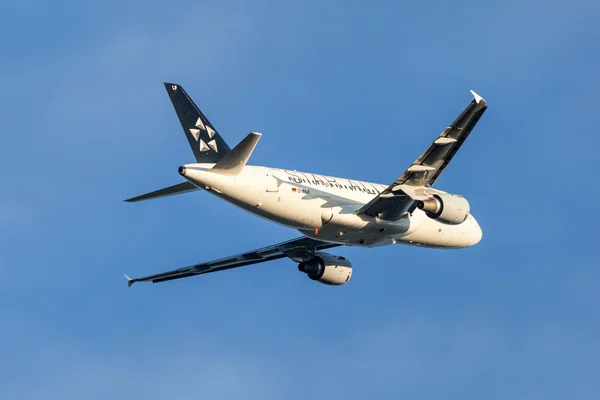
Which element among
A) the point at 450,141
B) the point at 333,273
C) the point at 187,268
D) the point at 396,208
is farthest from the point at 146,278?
the point at 450,141

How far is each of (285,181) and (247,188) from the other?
2.34 metres

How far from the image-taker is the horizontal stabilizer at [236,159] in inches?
1797

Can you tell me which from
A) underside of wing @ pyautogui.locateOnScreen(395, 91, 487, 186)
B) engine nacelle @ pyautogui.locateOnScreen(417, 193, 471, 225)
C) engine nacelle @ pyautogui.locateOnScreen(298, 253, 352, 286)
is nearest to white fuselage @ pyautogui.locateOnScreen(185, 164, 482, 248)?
engine nacelle @ pyautogui.locateOnScreen(417, 193, 471, 225)

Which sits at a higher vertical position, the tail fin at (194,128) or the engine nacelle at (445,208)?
the tail fin at (194,128)

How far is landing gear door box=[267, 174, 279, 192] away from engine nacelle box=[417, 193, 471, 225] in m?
6.69

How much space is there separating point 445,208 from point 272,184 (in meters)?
8.11

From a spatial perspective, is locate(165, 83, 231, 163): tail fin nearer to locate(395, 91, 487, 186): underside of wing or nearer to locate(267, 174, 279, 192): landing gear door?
locate(267, 174, 279, 192): landing gear door

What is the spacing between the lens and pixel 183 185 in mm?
48625

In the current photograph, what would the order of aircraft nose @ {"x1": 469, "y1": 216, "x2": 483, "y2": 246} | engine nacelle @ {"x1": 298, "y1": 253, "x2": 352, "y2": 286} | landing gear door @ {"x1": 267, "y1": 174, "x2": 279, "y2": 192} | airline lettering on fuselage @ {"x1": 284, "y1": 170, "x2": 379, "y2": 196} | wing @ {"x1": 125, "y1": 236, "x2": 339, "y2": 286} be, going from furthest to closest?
aircraft nose @ {"x1": 469, "y1": 216, "x2": 483, "y2": 246}, engine nacelle @ {"x1": 298, "y1": 253, "x2": 352, "y2": 286}, wing @ {"x1": 125, "y1": 236, "x2": 339, "y2": 286}, airline lettering on fuselage @ {"x1": 284, "y1": 170, "x2": 379, "y2": 196}, landing gear door @ {"x1": 267, "y1": 174, "x2": 279, "y2": 192}

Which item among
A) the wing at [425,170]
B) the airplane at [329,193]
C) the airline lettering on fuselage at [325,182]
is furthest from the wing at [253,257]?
the wing at [425,170]

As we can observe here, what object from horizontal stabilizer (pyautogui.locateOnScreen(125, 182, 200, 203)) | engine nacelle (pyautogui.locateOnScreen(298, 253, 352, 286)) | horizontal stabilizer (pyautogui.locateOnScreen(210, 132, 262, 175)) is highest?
engine nacelle (pyautogui.locateOnScreen(298, 253, 352, 286))

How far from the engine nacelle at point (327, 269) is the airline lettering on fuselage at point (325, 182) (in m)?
4.68

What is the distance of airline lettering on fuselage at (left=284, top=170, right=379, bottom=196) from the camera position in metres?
50.5

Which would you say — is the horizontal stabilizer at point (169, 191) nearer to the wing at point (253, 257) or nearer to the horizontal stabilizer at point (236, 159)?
the horizontal stabilizer at point (236, 159)
